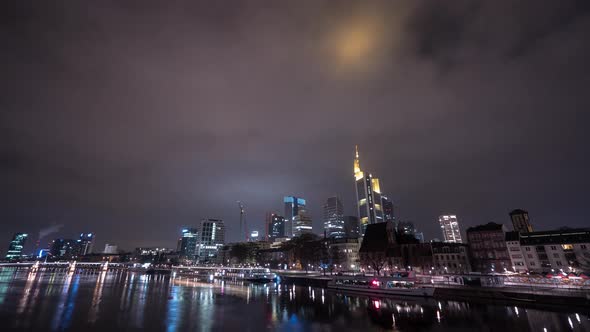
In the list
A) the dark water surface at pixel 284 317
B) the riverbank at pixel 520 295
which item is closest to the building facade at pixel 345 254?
the riverbank at pixel 520 295

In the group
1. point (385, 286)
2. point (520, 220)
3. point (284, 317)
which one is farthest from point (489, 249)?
point (284, 317)

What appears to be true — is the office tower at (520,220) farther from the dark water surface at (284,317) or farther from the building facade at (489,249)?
the dark water surface at (284,317)

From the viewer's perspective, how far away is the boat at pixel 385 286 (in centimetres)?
6494

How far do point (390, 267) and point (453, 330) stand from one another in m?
89.0

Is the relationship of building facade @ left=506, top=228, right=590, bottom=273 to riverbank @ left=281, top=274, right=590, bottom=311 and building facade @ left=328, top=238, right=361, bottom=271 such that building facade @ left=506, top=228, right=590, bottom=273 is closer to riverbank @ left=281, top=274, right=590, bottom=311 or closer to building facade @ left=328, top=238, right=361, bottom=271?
riverbank @ left=281, top=274, right=590, bottom=311

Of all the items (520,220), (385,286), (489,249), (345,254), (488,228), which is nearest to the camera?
(385,286)

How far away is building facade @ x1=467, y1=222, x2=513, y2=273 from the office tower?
1224 inches

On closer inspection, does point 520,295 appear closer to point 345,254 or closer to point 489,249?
point 489,249

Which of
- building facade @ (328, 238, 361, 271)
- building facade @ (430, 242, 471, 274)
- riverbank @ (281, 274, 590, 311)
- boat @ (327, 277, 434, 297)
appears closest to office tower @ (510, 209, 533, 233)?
building facade @ (430, 242, 471, 274)

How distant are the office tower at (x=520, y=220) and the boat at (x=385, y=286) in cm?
9328

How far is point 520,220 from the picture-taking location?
132 meters

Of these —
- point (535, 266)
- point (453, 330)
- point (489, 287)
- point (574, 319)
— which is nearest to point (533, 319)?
point (574, 319)

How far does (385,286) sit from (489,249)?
202 feet

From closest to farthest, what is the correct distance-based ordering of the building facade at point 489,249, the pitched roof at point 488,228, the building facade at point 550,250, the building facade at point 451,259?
the building facade at point 550,250 → the building facade at point 489,249 → the building facade at point 451,259 → the pitched roof at point 488,228
